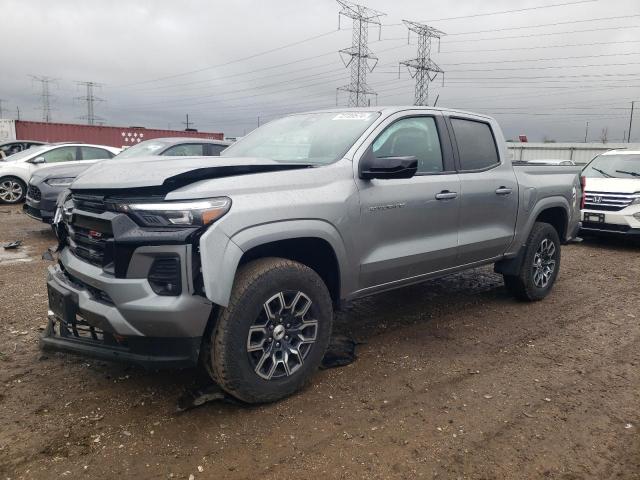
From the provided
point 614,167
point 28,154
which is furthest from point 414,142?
point 28,154

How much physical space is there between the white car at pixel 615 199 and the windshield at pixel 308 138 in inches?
271

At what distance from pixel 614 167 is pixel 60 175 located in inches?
391

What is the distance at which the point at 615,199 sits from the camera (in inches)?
359

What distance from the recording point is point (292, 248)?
3.44 meters

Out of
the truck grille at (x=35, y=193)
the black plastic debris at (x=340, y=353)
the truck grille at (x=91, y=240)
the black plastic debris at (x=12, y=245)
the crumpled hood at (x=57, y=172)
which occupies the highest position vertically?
the crumpled hood at (x=57, y=172)

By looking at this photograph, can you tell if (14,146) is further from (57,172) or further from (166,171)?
(166,171)

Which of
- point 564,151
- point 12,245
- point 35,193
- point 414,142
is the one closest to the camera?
point 414,142

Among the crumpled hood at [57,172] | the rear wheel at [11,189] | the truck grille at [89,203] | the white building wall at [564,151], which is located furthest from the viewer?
the white building wall at [564,151]

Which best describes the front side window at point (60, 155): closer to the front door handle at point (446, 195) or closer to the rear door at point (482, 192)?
the rear door at point (482, 192)

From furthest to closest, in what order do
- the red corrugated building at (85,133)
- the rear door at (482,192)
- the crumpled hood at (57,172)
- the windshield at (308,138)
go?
the red corrugated building at (85,133) → the crumpled hood at (57,172) → the rear door at (482,192) → the windshield at (308,138)

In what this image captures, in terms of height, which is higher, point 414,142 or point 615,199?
point 414,142

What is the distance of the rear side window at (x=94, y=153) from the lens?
11.9 meters

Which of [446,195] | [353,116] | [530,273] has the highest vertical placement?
[353,116]

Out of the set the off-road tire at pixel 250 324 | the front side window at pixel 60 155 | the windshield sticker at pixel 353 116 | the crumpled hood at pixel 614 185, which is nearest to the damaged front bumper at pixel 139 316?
the off-road tire at pixel 250 324
